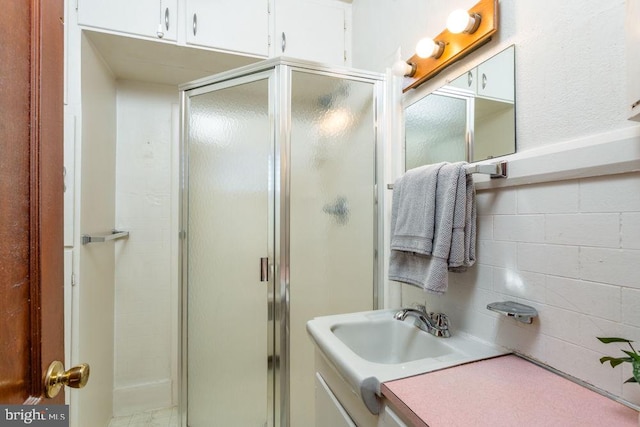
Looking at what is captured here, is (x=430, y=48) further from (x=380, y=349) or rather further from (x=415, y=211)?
(x=380, y=349)

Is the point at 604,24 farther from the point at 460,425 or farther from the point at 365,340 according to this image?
the point at 365,340

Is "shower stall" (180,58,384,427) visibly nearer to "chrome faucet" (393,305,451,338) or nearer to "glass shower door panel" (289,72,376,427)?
"glass shower door panel" (289,72,376,427)

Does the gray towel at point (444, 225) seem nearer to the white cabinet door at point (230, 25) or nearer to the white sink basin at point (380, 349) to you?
the white sink basin at point (380, 349)

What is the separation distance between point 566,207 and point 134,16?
1982mm

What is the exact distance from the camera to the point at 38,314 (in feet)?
1.71

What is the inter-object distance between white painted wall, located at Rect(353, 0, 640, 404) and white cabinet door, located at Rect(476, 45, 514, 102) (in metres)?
0.02

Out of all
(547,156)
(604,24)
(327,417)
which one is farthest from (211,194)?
(604,24)

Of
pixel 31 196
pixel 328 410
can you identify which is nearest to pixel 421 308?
pixel 328 410

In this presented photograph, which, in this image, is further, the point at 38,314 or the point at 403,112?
the point at 403,112

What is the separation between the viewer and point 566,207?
75 cm

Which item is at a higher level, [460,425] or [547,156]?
[547,156]

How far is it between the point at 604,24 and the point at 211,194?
5.03ft

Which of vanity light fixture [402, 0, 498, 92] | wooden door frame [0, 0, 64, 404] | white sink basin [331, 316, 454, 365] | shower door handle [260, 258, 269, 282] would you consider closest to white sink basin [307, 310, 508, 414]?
white sink basin [331, 316, 454, 365]

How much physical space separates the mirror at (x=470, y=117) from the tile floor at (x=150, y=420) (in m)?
2.13
